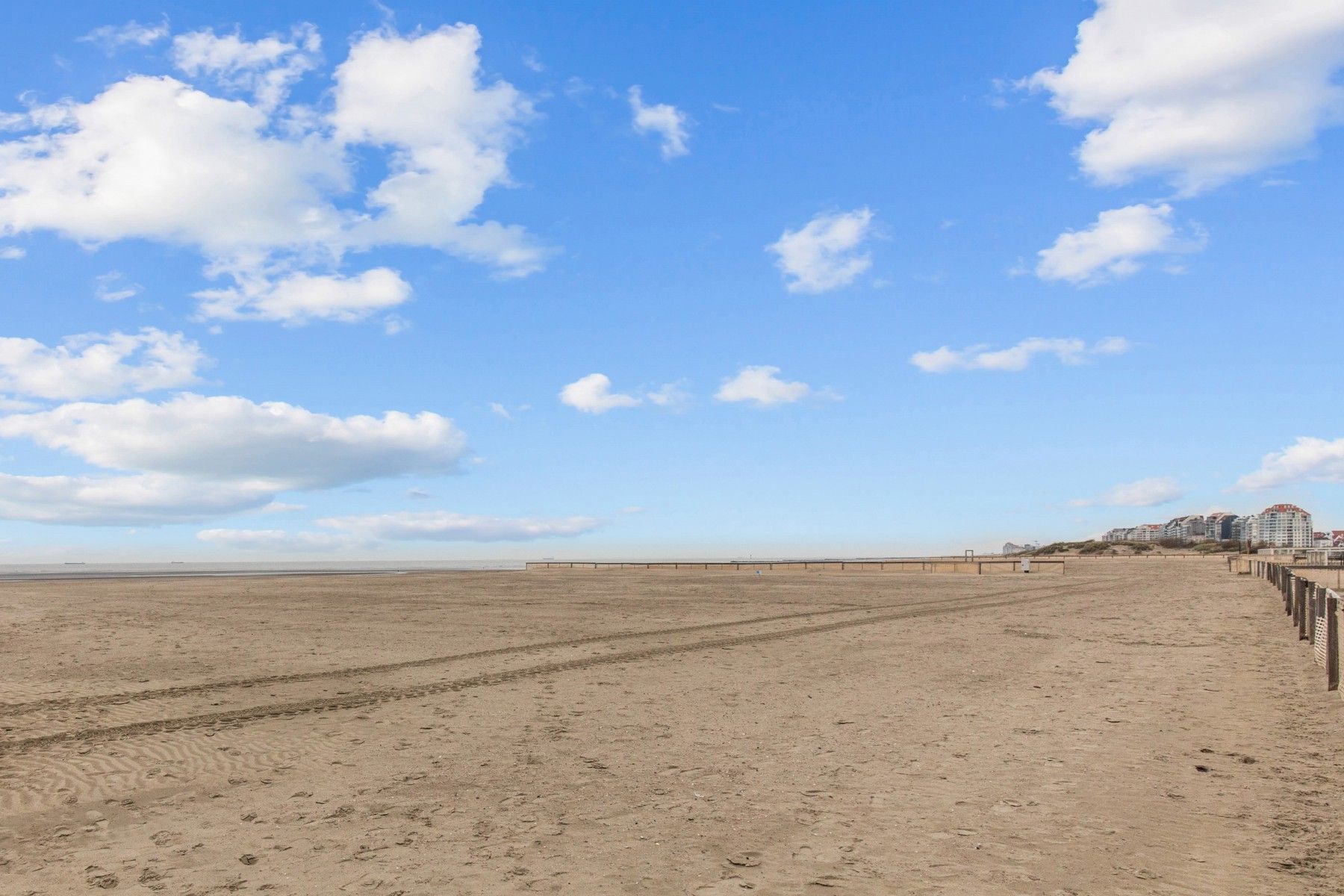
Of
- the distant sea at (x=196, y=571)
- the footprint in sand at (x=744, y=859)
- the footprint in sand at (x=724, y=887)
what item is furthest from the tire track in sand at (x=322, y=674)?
the distant sea at (x=196, y=571)

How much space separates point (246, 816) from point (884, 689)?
9.33 meters

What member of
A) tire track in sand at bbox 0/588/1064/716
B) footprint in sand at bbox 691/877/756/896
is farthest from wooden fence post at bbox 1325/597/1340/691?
tire track in sand at bbox 0/588/1064/716

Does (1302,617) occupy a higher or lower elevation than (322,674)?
higher

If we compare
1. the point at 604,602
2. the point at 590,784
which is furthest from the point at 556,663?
the point at 604,602

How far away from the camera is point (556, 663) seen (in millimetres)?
15789

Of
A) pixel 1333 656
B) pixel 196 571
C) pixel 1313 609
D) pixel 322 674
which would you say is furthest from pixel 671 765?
pixel 196 571

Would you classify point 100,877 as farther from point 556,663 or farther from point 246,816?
point 556,663

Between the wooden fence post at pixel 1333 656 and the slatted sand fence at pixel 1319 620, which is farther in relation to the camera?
the slatted sand fence at pixel 1319 620

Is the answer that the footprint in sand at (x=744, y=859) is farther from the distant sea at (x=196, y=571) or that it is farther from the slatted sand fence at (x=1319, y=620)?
the distant sea at (x=196, y=571)

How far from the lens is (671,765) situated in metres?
8.86

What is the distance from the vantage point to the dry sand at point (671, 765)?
6027 millimetres

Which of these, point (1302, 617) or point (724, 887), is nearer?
point (724, 887)

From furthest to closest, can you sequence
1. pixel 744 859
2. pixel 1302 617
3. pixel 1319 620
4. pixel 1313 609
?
1. pixel 1302 617
2. pixel 1313 609
3. pixel 1319 620
4. pixel 744 859

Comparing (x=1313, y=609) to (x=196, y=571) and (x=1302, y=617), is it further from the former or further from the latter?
(x=196, y=571)
